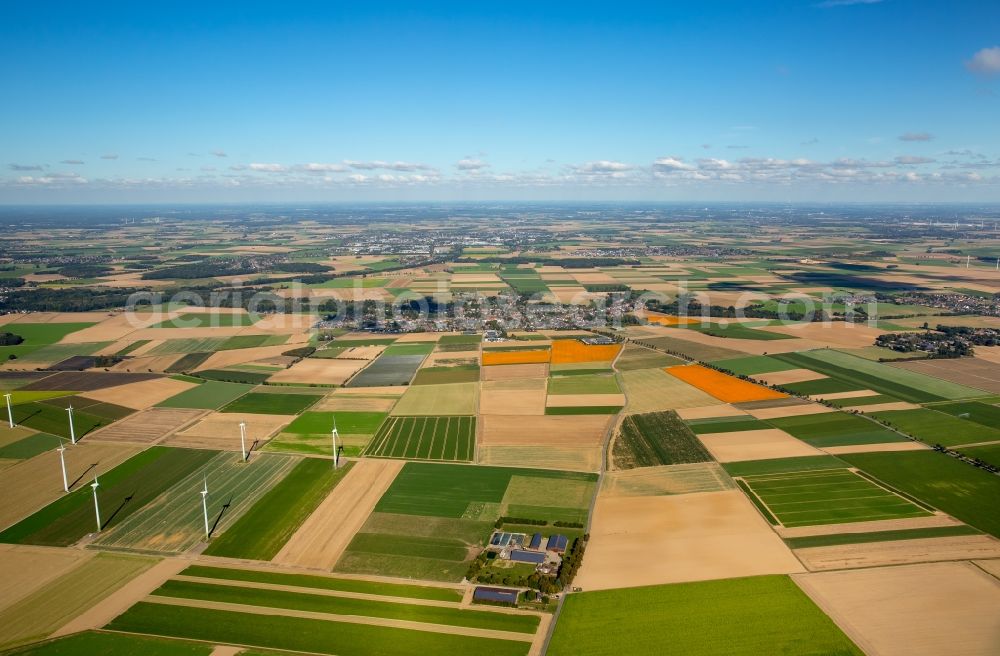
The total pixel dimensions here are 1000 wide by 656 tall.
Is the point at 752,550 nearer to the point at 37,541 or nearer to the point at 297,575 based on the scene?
the point at 297,575

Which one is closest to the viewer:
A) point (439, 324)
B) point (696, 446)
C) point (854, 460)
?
point (854, 460)

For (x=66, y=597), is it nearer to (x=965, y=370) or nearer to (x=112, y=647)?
(x=112, y=647)

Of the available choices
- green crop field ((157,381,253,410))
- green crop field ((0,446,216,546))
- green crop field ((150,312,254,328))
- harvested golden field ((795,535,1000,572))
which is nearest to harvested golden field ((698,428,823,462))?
harvested golden field ((795,535,1000,572))

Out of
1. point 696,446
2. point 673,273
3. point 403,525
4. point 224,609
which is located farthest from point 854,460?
point 673,273

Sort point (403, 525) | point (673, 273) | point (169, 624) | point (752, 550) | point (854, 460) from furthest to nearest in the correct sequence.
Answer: point (673, 273) < point (854, 460) < point (403, 525) < point (752, 550) < point (169, 624)

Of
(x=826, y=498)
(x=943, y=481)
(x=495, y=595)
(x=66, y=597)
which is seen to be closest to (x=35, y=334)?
(x=66, y=597)

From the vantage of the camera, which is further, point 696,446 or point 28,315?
point 28,315
